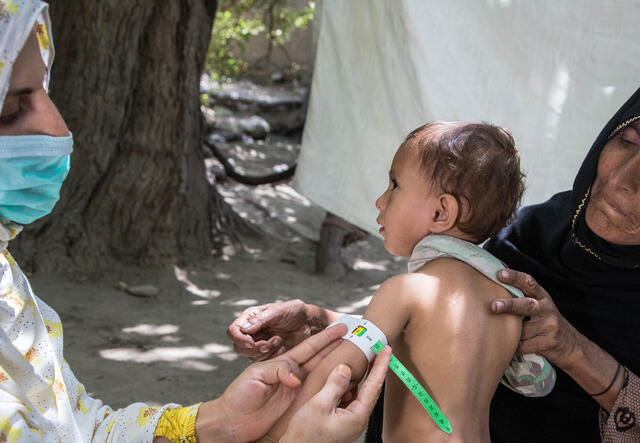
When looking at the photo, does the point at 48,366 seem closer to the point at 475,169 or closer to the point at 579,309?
the point at 475,169

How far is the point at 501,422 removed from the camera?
6.84 ft

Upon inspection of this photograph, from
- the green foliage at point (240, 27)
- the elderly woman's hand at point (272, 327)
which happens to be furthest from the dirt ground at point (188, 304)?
the green foliage at point (240, 27)

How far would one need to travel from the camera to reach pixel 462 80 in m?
3.05

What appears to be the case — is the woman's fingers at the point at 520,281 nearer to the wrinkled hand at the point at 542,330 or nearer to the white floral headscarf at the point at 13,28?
the wrinkled hand at the point at 542,330

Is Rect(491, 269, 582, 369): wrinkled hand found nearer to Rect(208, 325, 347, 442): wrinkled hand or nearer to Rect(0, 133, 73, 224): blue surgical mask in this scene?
Rect(208, 325, 347, 442): wrinkled hand

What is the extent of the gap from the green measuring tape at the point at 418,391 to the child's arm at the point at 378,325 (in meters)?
0.06

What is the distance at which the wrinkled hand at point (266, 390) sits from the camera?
161 cm

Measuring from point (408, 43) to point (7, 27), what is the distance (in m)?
2.13

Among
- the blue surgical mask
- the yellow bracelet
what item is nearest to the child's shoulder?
the yellow bracelet

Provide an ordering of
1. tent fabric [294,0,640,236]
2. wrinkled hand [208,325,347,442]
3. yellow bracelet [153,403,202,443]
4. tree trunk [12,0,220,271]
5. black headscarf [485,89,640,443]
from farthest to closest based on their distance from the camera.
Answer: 1. tree trunk [12,0,220,271]
2. tent fabric [294,0,640,236]
3. black headscarf [485,89,640,443]
4. yellow bracelet [153,403,202,443]
5. wrinkled hand [208,325,347,442]

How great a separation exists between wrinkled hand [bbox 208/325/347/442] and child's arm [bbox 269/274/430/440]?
3cm

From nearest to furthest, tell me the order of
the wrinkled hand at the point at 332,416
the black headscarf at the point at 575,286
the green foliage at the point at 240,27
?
1. the wrinkled hand at the point at 332,416
2. the black headscarf at the point at 575,286
3. the green foliage at the point at 240,27

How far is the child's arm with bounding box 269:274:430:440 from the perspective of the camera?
63.6 inches

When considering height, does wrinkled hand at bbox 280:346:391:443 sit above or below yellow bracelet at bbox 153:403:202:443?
above
